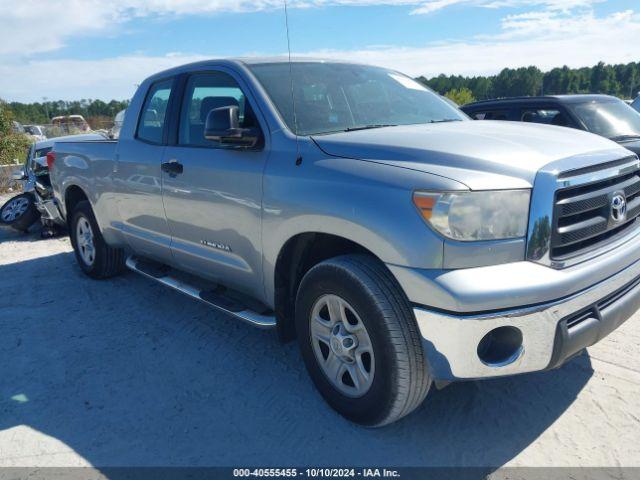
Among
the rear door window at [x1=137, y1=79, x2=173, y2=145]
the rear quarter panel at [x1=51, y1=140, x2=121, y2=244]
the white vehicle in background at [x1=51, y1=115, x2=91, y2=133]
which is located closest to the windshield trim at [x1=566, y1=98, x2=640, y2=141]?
the rear door window at [x1=137, y1=79, x2=173, y2=145]

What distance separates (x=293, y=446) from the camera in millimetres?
2807

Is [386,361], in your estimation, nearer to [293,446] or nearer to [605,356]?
[293,446]

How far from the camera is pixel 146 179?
4262mm

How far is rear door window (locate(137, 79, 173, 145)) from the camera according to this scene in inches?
167

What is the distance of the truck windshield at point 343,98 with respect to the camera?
10.9ft

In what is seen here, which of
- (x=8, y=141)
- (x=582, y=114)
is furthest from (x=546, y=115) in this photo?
(x=8, y=141)

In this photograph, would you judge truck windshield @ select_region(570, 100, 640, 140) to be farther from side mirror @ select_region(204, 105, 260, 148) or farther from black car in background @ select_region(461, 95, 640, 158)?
side mirror @ select_region(204, 105, 260, 148)

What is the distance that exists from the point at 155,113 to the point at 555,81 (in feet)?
205

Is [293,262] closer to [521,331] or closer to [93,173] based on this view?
[521,331]

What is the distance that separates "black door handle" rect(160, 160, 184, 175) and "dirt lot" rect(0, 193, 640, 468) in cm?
127

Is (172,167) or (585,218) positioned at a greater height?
(172,167)

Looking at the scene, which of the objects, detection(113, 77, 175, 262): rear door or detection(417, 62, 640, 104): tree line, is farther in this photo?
detection(417, 62, 640, 104): tree line

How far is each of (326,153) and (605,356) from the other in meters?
2.28

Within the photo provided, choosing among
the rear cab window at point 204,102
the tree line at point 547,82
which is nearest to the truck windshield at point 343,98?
the rear cab window at point 204,102
